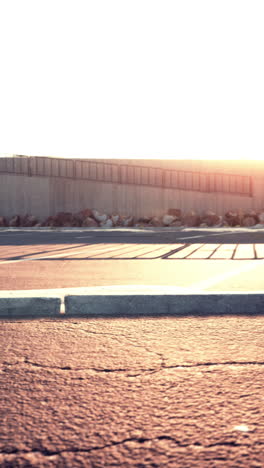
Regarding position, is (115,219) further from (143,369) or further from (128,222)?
(143,369)

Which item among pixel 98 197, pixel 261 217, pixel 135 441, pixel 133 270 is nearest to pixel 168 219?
pixel 98 197

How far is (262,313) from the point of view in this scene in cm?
389

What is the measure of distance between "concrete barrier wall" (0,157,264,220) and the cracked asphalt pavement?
26205mm

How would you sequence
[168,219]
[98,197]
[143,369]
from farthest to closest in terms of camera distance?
1. [98,197]
2. [168,219]
3. [143,369]

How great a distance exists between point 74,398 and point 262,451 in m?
0.87

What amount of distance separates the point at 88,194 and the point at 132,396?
91.2 feet

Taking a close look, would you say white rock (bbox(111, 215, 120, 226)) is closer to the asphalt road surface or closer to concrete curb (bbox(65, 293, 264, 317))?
the asphalt road surface

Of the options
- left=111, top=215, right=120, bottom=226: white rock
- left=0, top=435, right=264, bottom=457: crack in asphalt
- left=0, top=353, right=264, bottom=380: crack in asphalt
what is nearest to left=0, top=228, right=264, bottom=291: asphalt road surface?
left=0, top=353, right=264, bottom=380: crack in asphalt

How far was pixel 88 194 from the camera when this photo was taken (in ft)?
97.3

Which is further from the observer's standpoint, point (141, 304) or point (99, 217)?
point (99, 217)

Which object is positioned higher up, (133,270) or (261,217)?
(261,217)

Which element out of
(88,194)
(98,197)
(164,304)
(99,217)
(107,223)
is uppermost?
(88,194)

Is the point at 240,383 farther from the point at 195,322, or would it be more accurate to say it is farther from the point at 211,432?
the point at 195,322

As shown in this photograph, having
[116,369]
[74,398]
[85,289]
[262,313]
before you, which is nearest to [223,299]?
[262,313]
